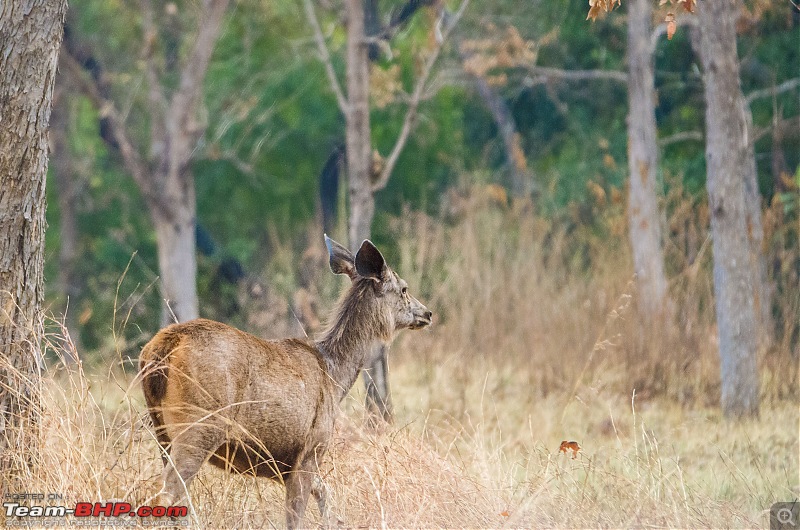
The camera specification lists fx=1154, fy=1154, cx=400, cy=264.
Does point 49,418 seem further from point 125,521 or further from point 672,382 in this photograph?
point 672,382

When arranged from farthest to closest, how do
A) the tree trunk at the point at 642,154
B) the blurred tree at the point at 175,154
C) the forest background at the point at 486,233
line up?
the blurred tree at the point at 175,154, the tree trunk at the point at 642,154, the forest background at the point at 486,233

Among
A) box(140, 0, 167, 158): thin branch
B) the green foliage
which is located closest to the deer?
the green foliage

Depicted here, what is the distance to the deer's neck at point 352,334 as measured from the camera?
6355 mm

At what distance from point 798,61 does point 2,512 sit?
1423cm

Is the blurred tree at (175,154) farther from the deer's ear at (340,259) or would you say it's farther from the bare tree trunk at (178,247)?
the deer's ear at (340,259)

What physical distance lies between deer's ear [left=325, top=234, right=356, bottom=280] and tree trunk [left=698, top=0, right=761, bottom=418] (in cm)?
518

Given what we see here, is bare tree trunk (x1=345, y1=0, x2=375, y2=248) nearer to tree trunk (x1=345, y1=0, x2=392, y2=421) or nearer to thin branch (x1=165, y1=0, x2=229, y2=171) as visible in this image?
tree trunk (x1=345, y1=0, x2=392, y2=421)

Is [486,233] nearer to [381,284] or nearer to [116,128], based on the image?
[116,128]

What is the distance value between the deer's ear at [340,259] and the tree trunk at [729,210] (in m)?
5.18

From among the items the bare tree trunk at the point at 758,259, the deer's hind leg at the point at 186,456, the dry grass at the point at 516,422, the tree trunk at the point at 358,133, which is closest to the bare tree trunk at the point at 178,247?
the dry grass at the point at 516,422

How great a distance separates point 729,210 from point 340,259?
5317mm

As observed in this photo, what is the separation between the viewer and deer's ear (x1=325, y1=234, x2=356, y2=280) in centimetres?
669

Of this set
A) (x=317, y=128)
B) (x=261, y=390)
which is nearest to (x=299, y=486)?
(x=261, y=390)

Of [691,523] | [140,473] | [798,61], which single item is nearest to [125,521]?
[140,473]
